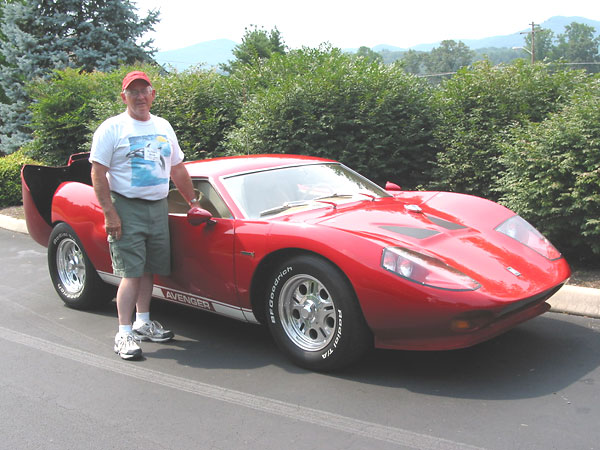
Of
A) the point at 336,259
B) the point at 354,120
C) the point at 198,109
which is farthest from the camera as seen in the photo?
the point at 198,109

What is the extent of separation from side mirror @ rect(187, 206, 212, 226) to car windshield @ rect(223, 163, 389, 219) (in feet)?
0.84

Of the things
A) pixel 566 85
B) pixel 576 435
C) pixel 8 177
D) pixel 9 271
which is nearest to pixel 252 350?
pixel 576 435

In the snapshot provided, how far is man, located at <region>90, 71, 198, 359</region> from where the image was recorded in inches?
168

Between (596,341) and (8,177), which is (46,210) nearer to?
(596,341)

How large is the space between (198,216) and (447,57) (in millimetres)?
143435

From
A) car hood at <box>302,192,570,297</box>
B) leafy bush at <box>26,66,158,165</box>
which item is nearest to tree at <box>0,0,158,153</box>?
leafy bush at <box>26,66,158,165</box>

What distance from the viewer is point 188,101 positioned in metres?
10.1

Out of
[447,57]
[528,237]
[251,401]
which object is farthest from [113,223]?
[447,57]

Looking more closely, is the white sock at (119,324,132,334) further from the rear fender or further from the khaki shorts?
the rear fender

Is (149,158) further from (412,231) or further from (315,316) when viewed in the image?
(412,231)

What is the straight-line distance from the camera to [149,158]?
14.4 ft

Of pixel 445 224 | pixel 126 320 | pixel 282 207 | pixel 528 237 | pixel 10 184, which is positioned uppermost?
pixel 282 207

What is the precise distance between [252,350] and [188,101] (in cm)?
652

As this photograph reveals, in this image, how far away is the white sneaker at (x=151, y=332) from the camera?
466 centimetres
